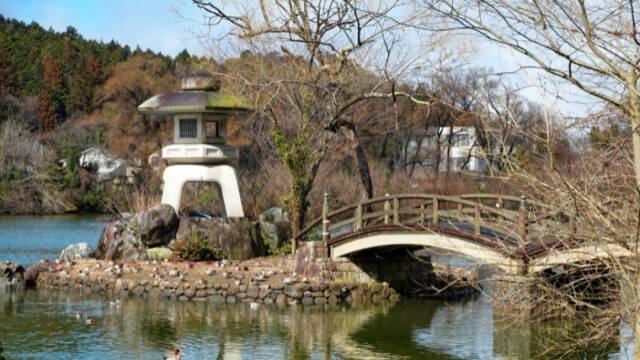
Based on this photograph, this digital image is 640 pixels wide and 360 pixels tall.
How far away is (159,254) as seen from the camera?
25.1 meters

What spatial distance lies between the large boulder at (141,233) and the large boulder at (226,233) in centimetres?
36

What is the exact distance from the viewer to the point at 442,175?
1843 inches

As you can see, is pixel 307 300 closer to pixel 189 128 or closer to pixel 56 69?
pixel 189 128

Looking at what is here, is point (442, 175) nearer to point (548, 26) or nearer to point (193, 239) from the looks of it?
point (193, 239)

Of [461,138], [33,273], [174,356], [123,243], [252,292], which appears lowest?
[174,356]

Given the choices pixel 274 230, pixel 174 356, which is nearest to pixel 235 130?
pixel 274 230

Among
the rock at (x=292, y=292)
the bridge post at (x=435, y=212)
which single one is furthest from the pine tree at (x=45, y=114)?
the bridge post at (x=435, y=212)

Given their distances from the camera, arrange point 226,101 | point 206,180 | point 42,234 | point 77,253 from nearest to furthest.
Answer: point 77,253 → point 226,101 → point 206,180 → point 42,234

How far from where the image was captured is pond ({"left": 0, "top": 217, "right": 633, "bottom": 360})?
56.1 feet

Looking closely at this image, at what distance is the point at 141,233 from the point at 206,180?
109 inches

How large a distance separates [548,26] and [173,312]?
14693 mm

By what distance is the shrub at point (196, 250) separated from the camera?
2462cm

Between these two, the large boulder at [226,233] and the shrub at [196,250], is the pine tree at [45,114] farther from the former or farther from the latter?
the shrub at [196,250]

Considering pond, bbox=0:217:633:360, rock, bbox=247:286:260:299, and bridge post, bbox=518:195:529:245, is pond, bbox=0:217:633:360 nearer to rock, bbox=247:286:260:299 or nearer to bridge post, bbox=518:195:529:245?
rock, bbox=247:286:260:299
